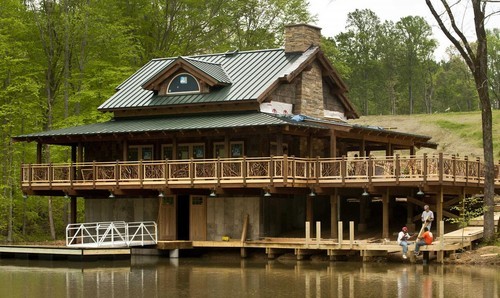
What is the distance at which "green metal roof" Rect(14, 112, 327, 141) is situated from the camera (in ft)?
137

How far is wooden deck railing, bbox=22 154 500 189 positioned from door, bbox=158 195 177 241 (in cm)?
220

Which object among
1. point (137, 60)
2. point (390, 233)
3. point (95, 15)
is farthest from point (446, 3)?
point (137, 60)

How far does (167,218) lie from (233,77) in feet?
24.7

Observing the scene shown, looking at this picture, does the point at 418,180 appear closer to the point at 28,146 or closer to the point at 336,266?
the point at 336,266

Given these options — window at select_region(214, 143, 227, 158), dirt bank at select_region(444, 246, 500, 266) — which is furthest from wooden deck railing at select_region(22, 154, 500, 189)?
dirt bank at select_region(444, 246, 500, 266)

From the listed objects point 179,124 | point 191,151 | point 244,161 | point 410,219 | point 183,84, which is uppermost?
point 183,84

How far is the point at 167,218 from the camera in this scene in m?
45.3

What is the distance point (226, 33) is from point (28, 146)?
17965 millimetres

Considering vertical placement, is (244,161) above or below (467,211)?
above

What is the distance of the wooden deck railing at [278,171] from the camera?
3884 cm

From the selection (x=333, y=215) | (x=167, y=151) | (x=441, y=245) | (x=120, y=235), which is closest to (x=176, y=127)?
(x=167, y=151)

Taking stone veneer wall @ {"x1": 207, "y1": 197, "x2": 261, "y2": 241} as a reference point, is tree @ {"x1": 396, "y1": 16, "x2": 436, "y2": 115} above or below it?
above

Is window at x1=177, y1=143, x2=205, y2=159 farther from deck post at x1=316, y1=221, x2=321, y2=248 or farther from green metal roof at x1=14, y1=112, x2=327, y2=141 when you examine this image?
deck post at x1=316, y1=221, x2=321, y2=248

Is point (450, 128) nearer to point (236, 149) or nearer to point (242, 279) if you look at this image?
point (236, 149)
